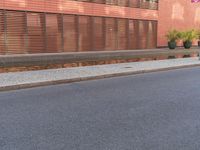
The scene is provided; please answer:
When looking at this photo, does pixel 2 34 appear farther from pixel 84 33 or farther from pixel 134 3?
pixel 134 3

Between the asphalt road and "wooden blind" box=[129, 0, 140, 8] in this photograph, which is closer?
the asphalt road

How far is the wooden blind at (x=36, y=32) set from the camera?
80.1 ft

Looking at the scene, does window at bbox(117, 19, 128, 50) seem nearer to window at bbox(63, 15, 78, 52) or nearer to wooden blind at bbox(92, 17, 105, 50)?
wooden blind at bbox(92, 17, 105, 50)

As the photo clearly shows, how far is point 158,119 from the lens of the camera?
6.42 metres

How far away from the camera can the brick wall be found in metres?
37.6

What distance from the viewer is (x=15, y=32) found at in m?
23.5

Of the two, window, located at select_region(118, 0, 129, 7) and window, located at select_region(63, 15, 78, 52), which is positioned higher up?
window, located at select_region(118, 0, 129, 7)

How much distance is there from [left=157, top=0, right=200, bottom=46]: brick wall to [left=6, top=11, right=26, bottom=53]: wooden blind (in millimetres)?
18484

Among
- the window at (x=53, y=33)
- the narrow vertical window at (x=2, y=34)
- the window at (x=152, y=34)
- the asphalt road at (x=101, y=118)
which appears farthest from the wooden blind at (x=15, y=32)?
the window at (x=152, y=34)

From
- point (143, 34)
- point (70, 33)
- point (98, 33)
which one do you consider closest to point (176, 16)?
point (143, 34)

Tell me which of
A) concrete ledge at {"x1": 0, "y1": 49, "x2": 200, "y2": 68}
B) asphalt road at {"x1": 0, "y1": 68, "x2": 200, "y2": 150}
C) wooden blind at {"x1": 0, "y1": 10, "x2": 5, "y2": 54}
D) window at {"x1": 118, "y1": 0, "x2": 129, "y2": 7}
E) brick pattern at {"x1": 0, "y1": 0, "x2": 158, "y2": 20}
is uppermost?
window at {"x1": 118, "y1": 0, "x2": 129, "y2": 7}

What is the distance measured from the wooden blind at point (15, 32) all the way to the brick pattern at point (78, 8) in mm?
589

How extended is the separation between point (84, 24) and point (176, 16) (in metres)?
16.4

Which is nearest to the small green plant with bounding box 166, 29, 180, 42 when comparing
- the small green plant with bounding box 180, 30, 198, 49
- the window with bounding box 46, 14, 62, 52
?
the small green plant with bounding box 180, 30, 198, 49
